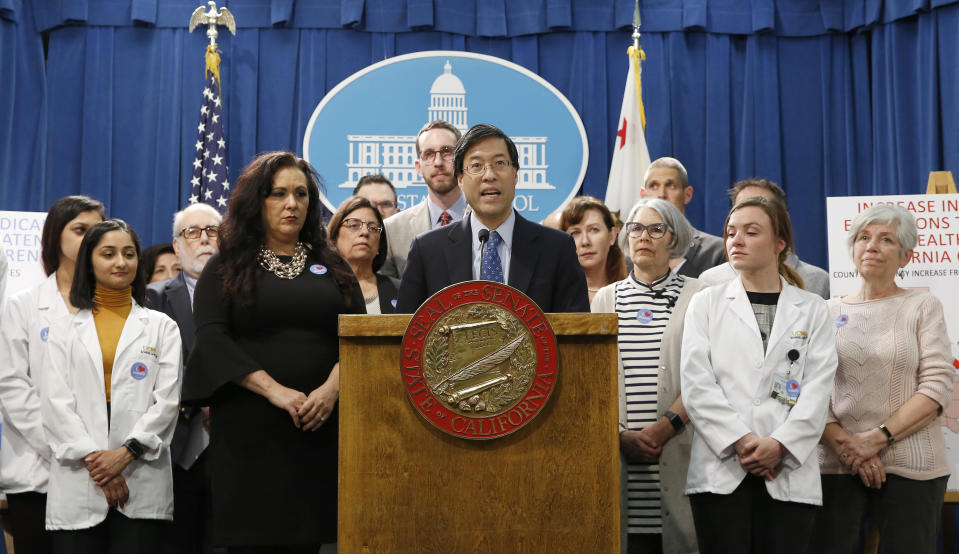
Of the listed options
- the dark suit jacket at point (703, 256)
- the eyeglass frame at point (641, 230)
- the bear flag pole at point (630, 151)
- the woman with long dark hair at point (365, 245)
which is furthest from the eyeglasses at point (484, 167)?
the bear flag pole at point (630, 151)

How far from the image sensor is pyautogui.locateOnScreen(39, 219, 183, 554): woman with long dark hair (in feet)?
9.82

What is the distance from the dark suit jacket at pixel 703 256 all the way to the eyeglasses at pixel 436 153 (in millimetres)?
1071

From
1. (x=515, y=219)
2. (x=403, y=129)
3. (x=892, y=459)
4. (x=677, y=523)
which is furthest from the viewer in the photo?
(x=403, y=129)

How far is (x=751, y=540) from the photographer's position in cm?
271

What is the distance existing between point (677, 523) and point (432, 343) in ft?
4.59

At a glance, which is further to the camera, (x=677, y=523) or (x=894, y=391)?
(x=894, y=391)

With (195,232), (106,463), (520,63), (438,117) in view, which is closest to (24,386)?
(106,463)

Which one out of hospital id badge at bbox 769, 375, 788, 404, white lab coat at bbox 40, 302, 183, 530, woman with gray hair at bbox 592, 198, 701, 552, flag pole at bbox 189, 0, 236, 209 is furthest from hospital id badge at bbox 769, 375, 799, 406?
flag pole at bbox 189, 0, 236, 209

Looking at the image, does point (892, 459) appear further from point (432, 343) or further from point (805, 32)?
point (805, 32)

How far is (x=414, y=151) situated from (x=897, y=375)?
353cm

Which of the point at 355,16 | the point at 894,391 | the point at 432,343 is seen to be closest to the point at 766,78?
the point at 355,16

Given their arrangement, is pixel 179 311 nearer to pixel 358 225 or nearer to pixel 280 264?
pixel 358 225

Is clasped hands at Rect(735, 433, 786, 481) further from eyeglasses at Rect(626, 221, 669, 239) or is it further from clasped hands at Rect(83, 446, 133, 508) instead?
clasped hands at Rect(83, 446, 133, 508)

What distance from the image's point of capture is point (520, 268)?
2387 mm
